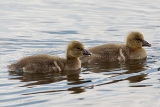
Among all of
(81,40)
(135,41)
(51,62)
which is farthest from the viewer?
(81,40)

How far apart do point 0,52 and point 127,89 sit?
3538mm

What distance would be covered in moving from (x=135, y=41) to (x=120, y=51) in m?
0.49

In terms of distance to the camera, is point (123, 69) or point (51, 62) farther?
point (123, 69)

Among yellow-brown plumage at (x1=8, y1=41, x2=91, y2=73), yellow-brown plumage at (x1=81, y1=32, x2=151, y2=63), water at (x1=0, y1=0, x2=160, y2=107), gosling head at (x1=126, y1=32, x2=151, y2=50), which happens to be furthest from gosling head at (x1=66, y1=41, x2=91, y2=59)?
gosling head at (x1=126, y1=32, x2=151, y2=50)

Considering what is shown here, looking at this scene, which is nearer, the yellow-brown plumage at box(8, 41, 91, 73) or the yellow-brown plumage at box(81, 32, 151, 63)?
the yellow-brown plumage at box(8, 41, 91, 73)

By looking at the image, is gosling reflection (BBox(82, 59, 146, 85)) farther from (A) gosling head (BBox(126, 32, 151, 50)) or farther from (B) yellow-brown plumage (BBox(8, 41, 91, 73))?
(A) gosling head (BBox(126, 32, 151, 50))

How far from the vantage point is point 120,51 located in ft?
40.3

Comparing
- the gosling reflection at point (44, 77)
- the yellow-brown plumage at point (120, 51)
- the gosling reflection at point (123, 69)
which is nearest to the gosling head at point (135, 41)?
the yellow-brown plumage at point (120, 51)

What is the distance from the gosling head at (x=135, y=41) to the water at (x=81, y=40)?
0.31 metres

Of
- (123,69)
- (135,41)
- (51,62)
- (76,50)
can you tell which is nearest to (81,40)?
(135,41)

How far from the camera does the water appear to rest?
918 cm

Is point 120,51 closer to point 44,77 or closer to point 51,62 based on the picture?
point 51,62

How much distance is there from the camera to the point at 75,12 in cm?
1702

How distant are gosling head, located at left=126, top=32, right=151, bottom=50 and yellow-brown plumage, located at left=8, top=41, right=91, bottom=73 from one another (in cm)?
150
